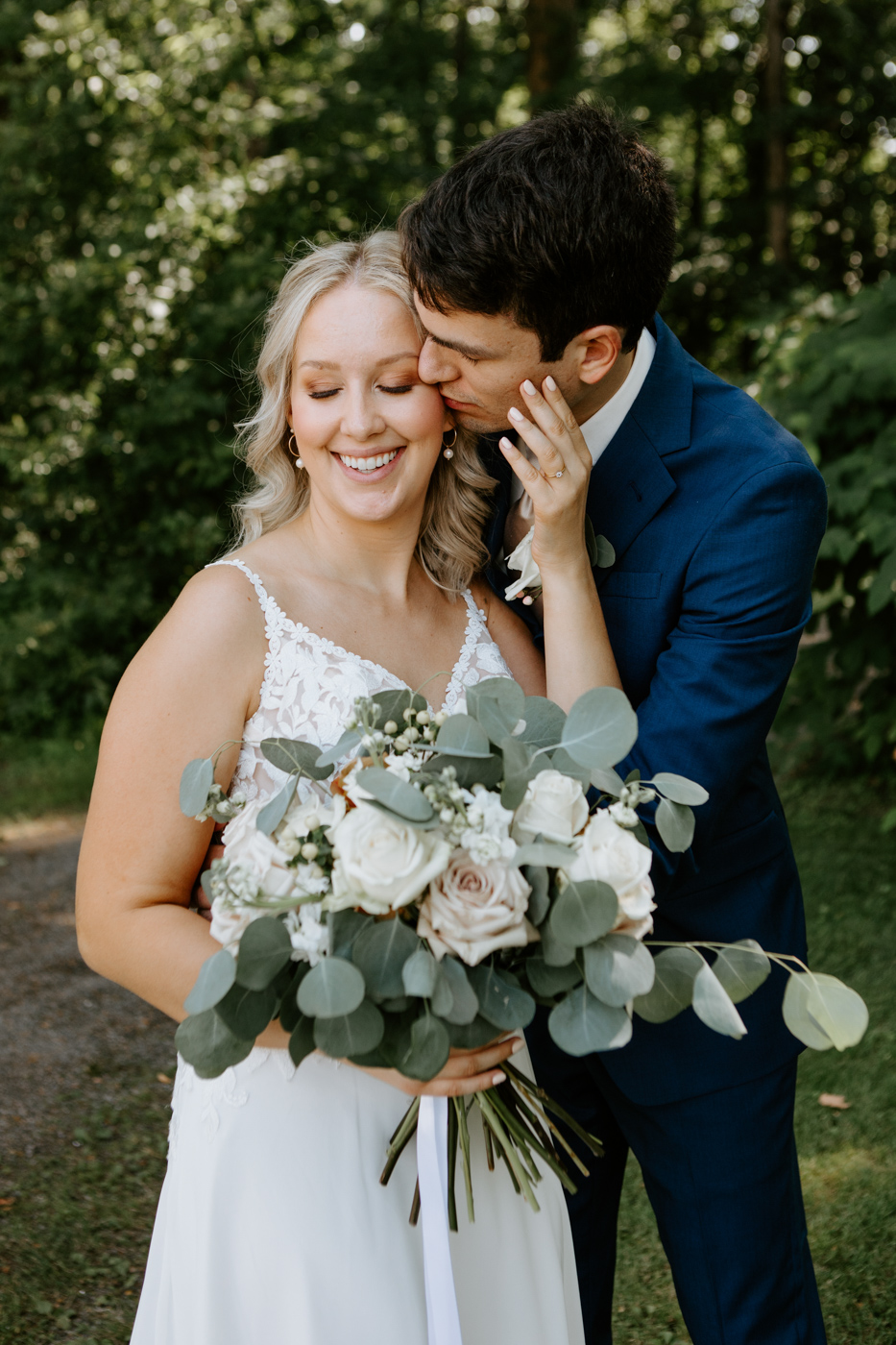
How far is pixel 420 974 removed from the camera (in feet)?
4.67

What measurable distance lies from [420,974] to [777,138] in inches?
508

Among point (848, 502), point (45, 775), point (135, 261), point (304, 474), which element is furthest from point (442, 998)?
point (135, 261)

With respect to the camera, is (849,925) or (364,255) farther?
(849,925)

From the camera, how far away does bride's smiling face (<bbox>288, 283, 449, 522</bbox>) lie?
7.45 feet

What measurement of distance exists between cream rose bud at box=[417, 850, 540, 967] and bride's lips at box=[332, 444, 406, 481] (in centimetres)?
108

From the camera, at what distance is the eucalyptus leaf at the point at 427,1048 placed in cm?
147

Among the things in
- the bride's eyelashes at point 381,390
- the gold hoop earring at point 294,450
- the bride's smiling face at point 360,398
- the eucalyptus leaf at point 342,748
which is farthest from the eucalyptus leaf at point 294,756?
the gold hoop earring at point 294,450

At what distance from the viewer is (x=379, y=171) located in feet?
30.8

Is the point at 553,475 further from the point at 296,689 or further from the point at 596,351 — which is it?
the point at 296,689

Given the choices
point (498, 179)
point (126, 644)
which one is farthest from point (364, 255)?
point (126, 644)

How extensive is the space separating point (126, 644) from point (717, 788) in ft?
24.4

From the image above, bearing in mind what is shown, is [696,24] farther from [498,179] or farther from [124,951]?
[124,951]

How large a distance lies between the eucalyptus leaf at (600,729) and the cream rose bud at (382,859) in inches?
8.6

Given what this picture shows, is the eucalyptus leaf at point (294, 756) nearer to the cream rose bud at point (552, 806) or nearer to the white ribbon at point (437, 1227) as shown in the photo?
the cream rose bud at point (552, 806)
